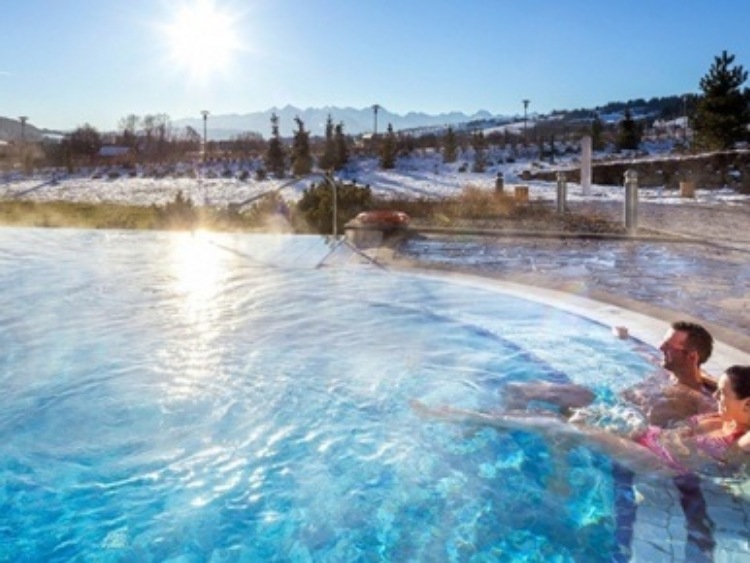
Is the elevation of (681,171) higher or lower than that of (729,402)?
higher

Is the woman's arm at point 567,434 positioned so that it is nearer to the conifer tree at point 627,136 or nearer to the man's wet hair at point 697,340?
the man's wet hair at point 697,340

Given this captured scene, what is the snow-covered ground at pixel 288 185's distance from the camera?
1711 cm

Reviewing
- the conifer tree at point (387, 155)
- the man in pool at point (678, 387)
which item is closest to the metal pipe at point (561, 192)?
the man in pool at point (678, 387)

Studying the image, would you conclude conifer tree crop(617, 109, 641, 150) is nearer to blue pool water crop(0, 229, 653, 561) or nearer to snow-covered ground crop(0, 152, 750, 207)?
snow-covered ground crop(0, 152, 750, 207)

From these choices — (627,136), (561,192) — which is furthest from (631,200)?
(627,136)

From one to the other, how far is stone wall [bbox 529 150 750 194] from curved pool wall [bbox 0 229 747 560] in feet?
46.4

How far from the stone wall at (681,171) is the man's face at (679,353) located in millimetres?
15300

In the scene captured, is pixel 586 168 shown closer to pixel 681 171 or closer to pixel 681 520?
pixel 681 171

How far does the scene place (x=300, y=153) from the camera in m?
24.8

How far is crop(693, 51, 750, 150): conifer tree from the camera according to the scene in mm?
21344

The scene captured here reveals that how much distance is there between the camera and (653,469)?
3.03 m

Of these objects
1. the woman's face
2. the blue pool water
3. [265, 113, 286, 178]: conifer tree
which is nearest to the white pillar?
the blue pool water

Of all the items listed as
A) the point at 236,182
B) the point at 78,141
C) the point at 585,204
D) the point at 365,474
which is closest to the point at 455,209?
the point at 585,204

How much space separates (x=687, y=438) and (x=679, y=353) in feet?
1.70
